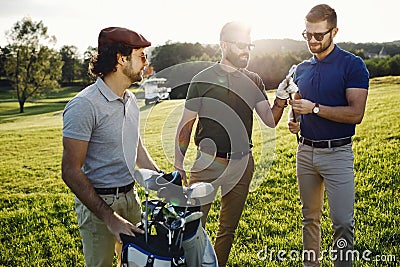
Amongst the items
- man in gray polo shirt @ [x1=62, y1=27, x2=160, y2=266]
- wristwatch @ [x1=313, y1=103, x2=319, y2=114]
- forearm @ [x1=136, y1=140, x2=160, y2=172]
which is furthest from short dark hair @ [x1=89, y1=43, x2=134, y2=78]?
wristwatch @ [x1=313, y1=103, x2=319, y2=114]

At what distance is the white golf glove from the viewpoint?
3.49 metres

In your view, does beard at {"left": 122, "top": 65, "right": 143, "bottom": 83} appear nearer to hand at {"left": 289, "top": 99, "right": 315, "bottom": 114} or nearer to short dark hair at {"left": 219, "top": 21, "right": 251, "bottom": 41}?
short dark hair at {"left": 219, "top": 21, "right": 251, "bottom": 41}

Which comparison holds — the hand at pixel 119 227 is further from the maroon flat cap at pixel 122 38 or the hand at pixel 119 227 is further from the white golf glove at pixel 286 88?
the white golf glove at pixel 286 88

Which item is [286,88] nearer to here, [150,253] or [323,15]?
[323,15]

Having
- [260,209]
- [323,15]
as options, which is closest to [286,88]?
[323,15]

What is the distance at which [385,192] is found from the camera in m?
5.96

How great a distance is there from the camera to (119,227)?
7.85 ft

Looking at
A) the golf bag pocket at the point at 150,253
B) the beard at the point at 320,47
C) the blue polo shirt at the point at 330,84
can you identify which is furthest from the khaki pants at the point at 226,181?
the golf bag pocket at the point at 150,253

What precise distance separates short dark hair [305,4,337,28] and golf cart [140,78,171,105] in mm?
1284

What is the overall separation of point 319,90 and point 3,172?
8785 mm

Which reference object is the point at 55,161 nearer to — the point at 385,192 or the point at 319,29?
the point at 385,192

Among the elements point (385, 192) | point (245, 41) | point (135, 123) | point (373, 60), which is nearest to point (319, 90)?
point (245, 41)

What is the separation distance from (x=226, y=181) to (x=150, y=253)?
1.66 m

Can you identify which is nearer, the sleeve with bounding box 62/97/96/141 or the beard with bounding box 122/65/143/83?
the sleeve with bounding box 62/97/96/141
